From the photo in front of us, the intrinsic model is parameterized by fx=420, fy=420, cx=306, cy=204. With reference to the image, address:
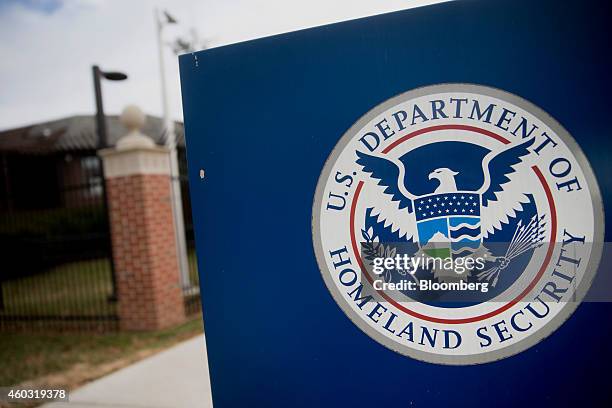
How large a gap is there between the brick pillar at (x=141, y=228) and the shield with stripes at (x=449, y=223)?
4504 millimetres

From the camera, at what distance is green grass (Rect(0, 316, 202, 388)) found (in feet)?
13.9

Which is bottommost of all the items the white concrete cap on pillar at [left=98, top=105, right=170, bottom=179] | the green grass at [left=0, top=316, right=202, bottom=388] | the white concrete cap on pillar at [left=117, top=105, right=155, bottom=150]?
the green grass at [left=0, top=316, right=202, bottom=388]

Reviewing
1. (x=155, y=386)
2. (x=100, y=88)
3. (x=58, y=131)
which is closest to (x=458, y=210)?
(x=155, y=386)

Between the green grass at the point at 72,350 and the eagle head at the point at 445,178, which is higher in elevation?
the eagle head at the point at 445,178

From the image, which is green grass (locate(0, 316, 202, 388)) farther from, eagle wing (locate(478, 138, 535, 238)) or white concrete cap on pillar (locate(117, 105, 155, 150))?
eagle wing (locate(478, 138, 535, 238))

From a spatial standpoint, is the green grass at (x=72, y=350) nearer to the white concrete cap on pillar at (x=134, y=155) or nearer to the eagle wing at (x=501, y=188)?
the white concrete cap on pillar at (x=134, y=155)

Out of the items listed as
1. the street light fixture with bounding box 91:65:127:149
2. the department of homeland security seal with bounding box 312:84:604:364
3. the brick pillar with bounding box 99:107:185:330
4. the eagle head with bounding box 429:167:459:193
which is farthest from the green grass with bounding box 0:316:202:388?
the eagle head with bounding box 429:167:459:193

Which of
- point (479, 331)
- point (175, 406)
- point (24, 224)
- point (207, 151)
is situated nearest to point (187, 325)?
point (175, 406)

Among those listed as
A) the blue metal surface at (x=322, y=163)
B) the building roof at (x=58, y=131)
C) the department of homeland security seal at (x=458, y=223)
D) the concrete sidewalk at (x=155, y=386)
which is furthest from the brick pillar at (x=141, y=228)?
the building roof at (x=58, y=131)

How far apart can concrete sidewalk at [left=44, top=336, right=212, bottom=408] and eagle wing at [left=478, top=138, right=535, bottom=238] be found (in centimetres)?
245

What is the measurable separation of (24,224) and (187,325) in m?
9.57

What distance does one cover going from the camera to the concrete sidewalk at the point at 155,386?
10.2 ft

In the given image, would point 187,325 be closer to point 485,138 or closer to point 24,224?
point 485,138

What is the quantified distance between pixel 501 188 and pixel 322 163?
1.97 feet
